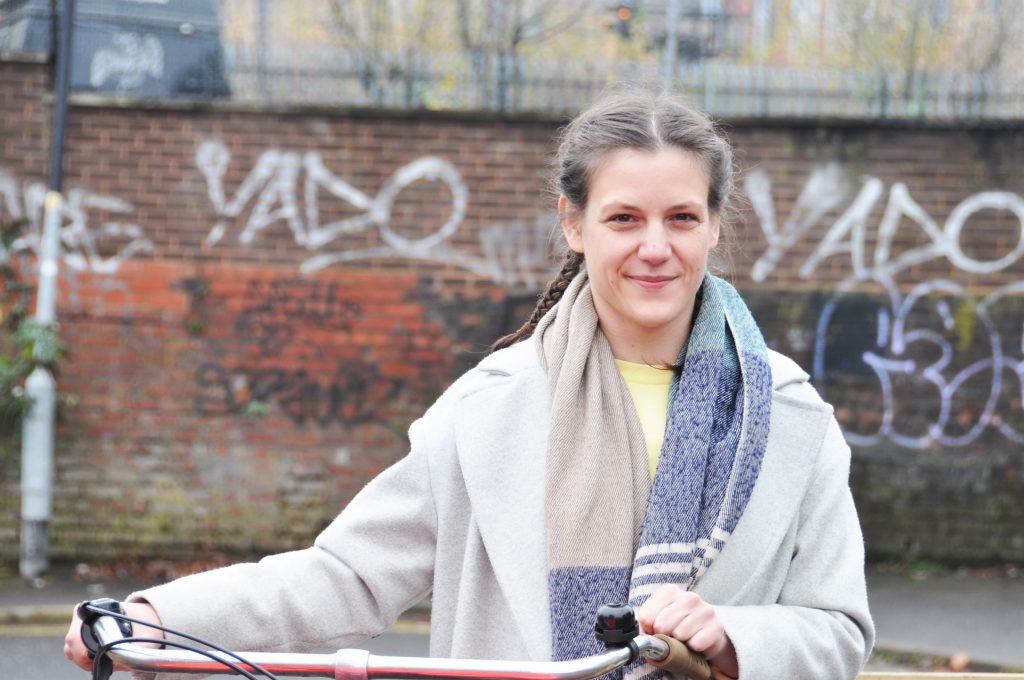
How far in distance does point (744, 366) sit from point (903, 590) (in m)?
6.12

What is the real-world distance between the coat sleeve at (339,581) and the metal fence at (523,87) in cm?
612

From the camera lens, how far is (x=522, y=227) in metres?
8.38

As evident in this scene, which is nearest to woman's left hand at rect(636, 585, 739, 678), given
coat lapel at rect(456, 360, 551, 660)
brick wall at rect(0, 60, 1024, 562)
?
coat lapel at rect(456, 360, 551, 660)

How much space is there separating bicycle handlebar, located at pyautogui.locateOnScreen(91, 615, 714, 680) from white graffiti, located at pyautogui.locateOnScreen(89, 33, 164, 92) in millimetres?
6889

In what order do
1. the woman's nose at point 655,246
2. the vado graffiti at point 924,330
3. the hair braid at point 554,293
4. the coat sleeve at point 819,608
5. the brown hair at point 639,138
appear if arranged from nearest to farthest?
the coat sleeve at point 819,608 < the woman's nose at point 655,246 < the brown hair at point 639,138 < the hair braid at point 554,293 < the vado graffiti at point 924,330

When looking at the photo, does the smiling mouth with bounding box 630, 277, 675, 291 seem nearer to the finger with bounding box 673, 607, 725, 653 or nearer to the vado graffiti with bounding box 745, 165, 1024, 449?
the finger with bounding box 673, 607, 725, 653

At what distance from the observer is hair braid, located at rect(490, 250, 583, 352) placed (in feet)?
9.24

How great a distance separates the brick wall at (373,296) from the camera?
327 inches

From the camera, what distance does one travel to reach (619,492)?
2330mm

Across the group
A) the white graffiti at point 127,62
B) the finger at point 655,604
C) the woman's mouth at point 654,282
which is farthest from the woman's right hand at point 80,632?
the white graffiti at point 127,62

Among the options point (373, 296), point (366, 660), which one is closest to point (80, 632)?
point (366, 660)

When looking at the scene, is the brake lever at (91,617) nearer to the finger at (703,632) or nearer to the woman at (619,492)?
the woman at (619,492)

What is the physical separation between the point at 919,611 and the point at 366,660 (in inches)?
244

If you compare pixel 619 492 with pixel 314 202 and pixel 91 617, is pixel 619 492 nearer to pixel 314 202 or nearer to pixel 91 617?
pixel 91 617
